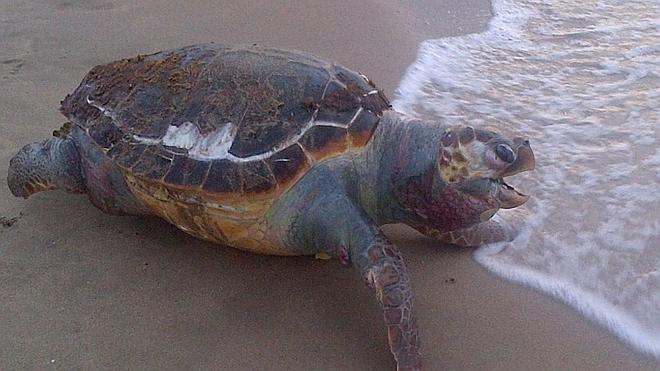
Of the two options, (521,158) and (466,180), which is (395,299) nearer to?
(466,180)

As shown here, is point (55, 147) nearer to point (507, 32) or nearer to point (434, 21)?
point (434, 21)

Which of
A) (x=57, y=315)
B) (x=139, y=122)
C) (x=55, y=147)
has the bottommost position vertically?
(x=57, y=315)

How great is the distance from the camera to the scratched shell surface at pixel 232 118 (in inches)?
85.9

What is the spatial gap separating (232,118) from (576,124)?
1.95 metres

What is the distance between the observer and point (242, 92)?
2309 millimetres

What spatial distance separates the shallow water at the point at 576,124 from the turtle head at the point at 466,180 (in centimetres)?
31

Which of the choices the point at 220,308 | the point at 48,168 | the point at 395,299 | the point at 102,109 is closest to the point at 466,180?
the point at 395,299

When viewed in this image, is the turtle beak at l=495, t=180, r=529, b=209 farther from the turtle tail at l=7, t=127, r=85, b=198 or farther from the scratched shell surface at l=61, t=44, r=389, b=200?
the turtle tail at l=7, t=127, r=85, b=198

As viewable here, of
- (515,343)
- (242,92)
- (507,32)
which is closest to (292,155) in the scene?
(242,92)

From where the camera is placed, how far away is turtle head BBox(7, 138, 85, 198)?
259 centimetres

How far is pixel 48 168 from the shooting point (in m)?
2.59

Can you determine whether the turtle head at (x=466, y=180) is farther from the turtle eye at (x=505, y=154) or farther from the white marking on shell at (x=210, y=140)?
the white marking on shell at (x=210, y=140)

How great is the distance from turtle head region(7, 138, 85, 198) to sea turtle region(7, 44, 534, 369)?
0.15 m

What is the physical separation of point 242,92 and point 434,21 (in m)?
2.71
